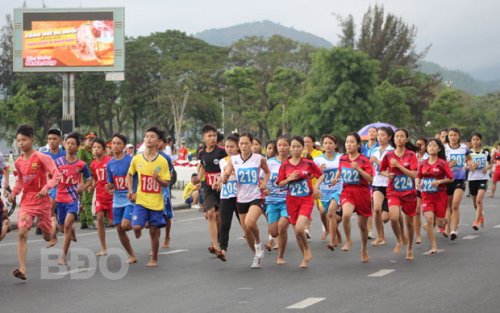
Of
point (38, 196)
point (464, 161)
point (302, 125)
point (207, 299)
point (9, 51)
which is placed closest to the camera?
point (207, 299)

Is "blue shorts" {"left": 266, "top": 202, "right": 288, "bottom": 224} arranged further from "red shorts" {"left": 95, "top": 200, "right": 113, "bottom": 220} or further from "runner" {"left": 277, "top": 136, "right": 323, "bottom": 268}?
"red shorts" {"left": 95, "top": 200, "right": 113, "bottom": 220}

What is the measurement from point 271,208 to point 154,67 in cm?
5735

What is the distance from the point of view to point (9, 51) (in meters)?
80.5

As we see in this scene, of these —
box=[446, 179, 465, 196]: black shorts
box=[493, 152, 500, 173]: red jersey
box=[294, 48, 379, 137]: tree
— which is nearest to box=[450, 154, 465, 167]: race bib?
box=[446, 179, 465, 196]: black shorts

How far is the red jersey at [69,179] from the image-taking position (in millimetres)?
11000

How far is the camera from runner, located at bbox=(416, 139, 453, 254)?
1155cm

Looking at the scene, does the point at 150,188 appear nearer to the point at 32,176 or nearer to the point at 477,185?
the point at 32,176

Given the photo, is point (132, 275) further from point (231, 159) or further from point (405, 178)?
point (405, 178)

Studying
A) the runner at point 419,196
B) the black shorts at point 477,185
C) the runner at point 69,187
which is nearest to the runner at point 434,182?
the runner at point 419,196

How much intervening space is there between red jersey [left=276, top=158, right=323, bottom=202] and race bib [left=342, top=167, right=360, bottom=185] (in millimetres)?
680

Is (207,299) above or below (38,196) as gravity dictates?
below

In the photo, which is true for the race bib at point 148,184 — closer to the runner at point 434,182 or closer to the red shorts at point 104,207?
the red shorts at point 104,207

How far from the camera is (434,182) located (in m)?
11.4

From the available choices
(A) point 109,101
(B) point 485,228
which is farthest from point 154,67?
(B) point 485,228
